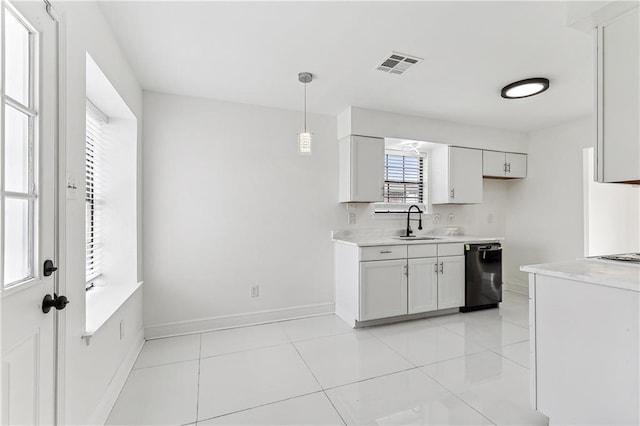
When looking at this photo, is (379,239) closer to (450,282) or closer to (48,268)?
A: (450,282)

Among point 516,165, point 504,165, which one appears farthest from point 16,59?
point 516,165

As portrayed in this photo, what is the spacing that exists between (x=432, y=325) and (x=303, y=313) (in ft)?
4.83

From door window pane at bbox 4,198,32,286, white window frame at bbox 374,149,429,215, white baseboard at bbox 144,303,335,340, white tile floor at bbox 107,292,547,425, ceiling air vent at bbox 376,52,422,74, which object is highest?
ceiling air vent at bbox 376,52,422,74

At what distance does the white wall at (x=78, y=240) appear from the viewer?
1340 millimetres

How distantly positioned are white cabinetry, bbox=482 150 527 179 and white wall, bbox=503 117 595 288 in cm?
15

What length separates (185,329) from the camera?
2.99 m

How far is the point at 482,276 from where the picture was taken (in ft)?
12.0

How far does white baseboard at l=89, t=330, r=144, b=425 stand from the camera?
166cm

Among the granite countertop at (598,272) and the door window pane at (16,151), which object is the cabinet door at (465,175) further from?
the door window pane at (16,151)

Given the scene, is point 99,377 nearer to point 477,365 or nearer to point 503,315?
point 477,365

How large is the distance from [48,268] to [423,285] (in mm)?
3250

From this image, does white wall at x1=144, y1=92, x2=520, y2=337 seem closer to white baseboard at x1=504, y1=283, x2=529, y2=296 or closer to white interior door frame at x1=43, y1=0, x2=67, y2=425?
white interior door frame at x1=43, y1=0, x2=67, y2=425

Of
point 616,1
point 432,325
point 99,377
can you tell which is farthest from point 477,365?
point 99,377

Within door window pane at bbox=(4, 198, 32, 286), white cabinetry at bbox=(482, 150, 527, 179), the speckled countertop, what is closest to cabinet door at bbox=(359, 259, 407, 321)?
the speckled countertop
